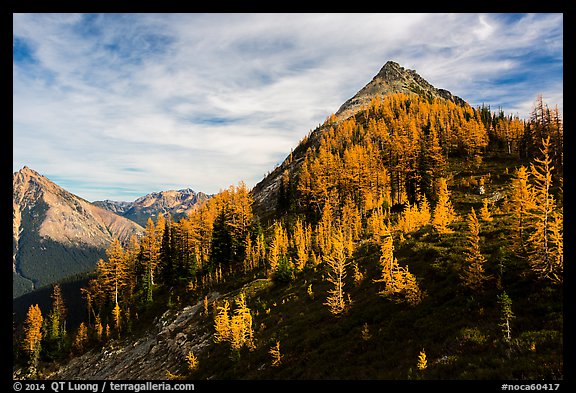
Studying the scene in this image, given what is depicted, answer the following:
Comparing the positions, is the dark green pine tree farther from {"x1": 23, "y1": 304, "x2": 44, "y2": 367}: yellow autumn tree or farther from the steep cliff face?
{"x1": 23, "y1": 304, "x2": 44, "y2": 367}: yellow autumn tree

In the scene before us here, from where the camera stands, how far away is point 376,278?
3475cm

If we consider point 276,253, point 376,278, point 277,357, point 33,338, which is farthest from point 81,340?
point 376,278

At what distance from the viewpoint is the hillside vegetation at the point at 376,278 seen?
18141mm

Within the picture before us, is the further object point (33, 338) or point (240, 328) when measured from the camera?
point (33, 338)

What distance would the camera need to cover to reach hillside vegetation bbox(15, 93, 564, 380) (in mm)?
18141

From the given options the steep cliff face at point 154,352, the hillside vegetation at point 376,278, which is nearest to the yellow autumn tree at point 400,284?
the hillside vegetation at point 376,278

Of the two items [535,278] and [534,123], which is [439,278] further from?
[534,123]

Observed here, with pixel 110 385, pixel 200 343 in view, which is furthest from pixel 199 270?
pixel 110 385

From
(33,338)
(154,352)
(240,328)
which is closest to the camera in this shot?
(240,328)

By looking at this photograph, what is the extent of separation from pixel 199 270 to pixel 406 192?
2518 inches

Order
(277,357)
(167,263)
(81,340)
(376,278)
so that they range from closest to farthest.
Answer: (277,357)
(376,278)
(81,340)
(167,263)

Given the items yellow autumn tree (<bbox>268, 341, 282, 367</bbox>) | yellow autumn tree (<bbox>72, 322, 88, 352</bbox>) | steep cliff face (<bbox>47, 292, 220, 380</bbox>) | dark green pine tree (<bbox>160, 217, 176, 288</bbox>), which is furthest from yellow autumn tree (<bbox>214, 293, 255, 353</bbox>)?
yellow autumn tree (<bbox>72, 322, 88, 352</bbox>)

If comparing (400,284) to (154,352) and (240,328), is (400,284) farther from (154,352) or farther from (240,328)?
(154,352)

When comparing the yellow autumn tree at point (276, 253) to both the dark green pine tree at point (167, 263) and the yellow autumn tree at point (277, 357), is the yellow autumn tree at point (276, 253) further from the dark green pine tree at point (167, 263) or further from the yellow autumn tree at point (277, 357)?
the yellow autumn tree at point (277, 357)
